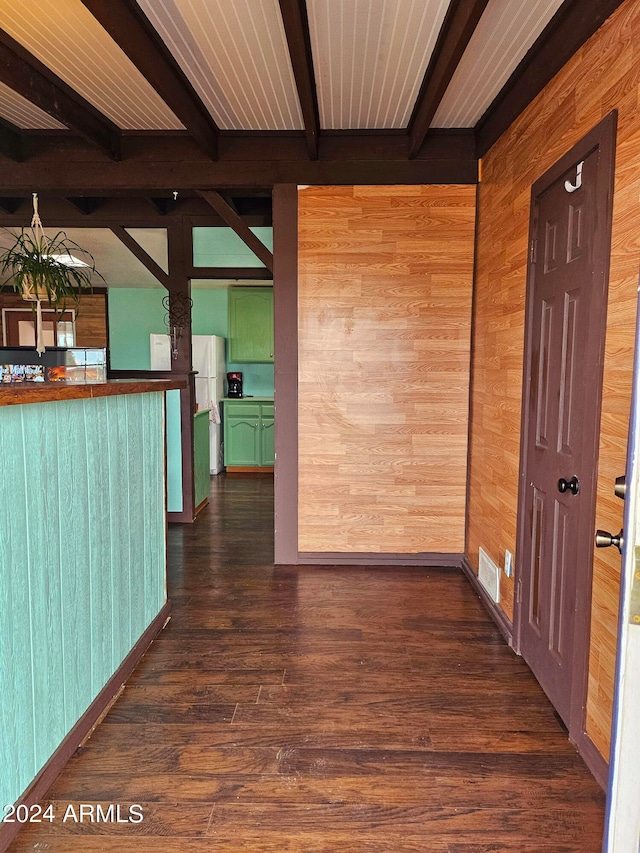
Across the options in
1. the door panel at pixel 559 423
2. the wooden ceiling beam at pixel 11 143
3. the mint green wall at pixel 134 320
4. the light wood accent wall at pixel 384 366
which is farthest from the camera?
the mint green wall at pixel 134 320

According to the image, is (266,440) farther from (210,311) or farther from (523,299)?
(523,299)

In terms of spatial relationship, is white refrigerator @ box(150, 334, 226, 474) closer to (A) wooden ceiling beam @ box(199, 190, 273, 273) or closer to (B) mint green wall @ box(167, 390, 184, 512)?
(B) mint green wall @ box(167, 390, 184, 512)

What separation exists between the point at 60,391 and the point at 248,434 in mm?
4932

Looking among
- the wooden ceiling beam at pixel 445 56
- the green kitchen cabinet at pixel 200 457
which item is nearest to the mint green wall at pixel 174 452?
the green kitchen cabinet at pixel 200 457

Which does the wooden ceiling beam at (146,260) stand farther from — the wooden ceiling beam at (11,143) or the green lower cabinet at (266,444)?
the green lower cabinet at (266,444)

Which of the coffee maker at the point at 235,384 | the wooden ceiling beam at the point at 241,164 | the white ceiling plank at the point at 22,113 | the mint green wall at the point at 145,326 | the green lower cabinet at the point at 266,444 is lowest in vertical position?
the green lower cabinet at the point at 266,444

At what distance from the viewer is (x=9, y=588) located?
139 centimetres

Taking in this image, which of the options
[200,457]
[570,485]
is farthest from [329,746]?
[200,457]

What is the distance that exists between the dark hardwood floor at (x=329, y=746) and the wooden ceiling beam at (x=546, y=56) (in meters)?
2.53

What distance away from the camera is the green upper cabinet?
6.42m

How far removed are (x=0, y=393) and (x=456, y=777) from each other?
1800mm

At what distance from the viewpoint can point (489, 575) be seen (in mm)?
2904

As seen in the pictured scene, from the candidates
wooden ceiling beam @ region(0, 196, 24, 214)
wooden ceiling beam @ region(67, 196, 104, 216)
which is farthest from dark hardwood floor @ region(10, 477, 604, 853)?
wooden ceiling beam @ region(0, 196, 24, 214)

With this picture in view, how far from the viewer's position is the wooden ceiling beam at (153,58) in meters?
1.96
